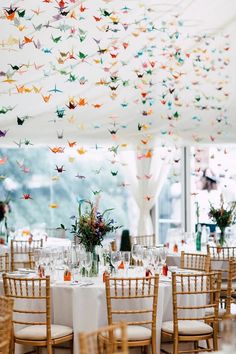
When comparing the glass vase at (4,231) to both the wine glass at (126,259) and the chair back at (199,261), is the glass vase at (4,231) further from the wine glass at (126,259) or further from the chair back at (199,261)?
the wine glass at (126,259)

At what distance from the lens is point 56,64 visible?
9.67m

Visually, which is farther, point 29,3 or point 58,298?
point 29,3

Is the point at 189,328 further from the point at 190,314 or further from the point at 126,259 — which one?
the point at 126,259

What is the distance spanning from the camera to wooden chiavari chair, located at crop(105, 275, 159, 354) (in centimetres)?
633

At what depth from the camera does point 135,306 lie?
261 inches

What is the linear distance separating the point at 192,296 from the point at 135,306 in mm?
607

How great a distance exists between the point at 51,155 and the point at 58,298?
20.9ft

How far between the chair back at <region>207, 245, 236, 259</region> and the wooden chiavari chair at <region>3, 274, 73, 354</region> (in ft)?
7.97

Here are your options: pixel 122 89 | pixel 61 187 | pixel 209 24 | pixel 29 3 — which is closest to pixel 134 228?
pixel 61 187

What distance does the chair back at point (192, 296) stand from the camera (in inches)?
256

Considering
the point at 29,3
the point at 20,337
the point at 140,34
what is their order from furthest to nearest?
the point at 140,34 → the point at 29,3 → the point at 20,337

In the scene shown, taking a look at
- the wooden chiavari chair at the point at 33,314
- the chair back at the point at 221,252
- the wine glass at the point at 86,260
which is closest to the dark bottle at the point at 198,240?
the chair back at the point at 221,252

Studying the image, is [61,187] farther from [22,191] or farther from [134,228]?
[134,228]

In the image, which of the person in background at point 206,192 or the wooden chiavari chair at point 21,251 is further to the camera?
the person in background at point 206,192
